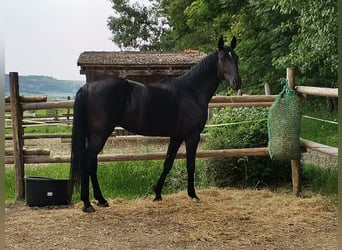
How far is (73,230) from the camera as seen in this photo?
3512 mm

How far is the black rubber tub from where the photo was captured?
422cm

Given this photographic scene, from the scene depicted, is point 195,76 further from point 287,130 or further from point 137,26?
point 137,26

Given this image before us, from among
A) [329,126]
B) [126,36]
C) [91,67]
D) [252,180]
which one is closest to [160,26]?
[126,36]

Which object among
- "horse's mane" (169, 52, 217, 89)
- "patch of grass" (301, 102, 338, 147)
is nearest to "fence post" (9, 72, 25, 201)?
"horse's mane" (169, 52, 217, 89)

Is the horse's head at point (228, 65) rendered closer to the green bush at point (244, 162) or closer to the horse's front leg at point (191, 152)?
the horse's front leg at point (191, 152)

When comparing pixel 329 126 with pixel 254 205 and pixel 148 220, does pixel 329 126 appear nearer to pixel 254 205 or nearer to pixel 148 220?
pixel 254 205

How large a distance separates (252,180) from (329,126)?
4468 millimetres

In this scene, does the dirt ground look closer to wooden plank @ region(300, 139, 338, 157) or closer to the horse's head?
wooden plank @ region(300, 139, 338, 157)

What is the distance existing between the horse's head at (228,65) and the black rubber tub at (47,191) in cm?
187

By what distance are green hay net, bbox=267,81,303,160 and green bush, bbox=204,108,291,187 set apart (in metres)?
0.64

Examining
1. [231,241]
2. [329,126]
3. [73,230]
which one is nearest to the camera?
[231,241]

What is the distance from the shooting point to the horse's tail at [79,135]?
3840mm

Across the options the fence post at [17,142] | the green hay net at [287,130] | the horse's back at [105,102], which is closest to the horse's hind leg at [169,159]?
the horse's back at [105,102]

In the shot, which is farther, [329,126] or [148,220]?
[329,126]
